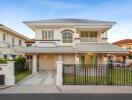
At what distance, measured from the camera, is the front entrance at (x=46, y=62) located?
36.2 meters

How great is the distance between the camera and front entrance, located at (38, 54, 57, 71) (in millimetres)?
36156

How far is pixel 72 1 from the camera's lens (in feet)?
74.2

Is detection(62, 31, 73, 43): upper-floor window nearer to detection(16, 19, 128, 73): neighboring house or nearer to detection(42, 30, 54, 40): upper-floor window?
detection(16, 19, 128, 73): neighboring house

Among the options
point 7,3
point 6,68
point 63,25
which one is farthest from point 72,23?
point 6,68

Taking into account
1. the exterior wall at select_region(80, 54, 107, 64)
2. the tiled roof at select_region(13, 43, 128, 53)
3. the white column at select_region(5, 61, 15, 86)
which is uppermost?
the tiled roof at select_region(13, 43, 128, 53)

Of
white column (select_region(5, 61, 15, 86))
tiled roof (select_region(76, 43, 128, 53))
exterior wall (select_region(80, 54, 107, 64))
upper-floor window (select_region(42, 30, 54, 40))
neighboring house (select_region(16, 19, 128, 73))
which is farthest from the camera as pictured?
upper-floor window (select_region(42, 30, 54, 40))

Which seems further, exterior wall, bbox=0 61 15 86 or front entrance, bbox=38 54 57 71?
front entrance, bbox=38 54 57 71

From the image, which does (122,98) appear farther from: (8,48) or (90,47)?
(8,48)

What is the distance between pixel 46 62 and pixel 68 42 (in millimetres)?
4073

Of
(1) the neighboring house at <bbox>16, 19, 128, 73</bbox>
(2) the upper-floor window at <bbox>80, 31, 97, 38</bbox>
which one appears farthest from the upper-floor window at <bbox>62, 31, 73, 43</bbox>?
(2) the upper-floor window at <bbox>80, 31, 97, 38</bbox>

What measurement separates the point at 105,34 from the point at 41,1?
1508cm

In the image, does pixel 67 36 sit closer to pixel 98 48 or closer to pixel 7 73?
pixel 98 48

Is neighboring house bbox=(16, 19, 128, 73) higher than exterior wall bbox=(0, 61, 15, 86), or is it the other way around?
neighboring house bbox=(16, 19, 128, 73)

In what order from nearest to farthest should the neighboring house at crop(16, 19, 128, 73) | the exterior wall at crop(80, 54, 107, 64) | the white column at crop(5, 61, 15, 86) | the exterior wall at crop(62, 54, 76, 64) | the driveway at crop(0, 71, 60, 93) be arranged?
the driveway at crop(0, 71, 60, 93) → the white column at crop(5, 61, 15, 86) → the neighboring house at crop(16, 19, 128, 73) → the exterior wall at crop(80, 54, 107, 64) → the exterior wall at crop(62, 54, 76, 64)
